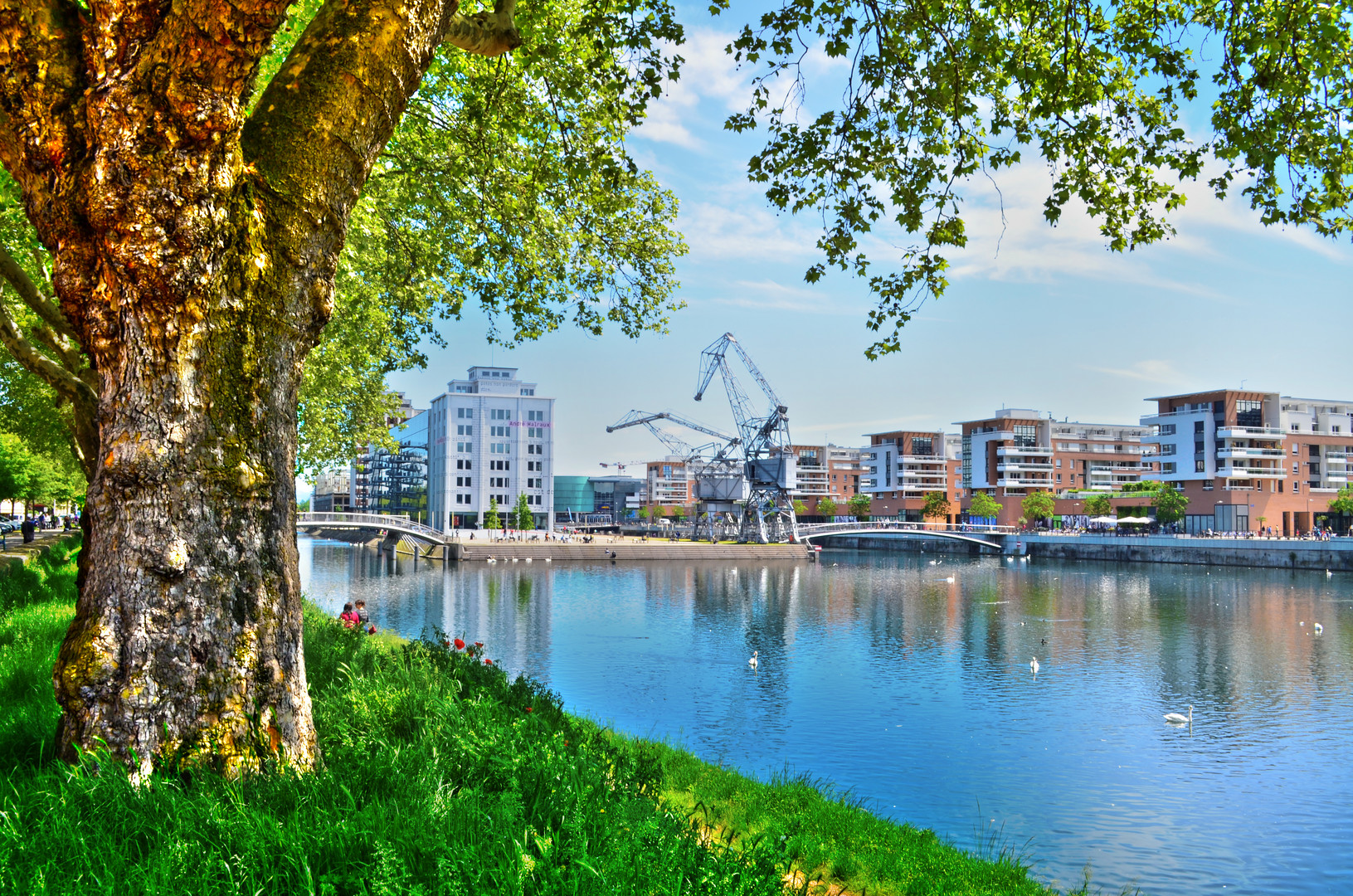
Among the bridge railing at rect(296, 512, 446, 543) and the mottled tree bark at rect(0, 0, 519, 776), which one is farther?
the bridge railing at rect(296, 512, 446, 543)

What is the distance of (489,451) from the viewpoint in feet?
358

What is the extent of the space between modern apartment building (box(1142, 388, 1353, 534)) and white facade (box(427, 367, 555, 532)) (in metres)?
71.8

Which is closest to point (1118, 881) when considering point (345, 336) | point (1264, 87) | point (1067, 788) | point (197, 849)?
point (1067, 788)

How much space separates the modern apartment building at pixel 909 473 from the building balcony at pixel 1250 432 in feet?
138

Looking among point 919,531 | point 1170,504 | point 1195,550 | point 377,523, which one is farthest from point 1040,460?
point 377,523

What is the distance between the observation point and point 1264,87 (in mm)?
7168

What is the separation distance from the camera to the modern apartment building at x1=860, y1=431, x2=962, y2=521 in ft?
416

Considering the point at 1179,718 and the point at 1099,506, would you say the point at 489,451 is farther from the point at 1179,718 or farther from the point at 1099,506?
the point at 1179,718

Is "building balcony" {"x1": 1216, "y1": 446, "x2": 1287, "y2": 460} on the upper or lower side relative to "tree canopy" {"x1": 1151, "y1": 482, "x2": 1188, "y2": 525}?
upper

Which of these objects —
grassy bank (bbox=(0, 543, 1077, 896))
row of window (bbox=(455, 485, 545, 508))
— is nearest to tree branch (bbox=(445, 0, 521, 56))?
grassy bank (bbox=(0, 543, 1077, 896))

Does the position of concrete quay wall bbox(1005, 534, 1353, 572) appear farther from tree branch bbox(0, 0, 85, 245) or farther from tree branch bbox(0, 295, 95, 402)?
tree branch bbox(0, 0, 85, 245)

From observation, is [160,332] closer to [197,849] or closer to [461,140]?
[197,849]

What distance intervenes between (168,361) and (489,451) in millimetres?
107194

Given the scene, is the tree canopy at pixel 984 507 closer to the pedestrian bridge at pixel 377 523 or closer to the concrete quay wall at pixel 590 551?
the concrete quay wall at pixel 590 551
